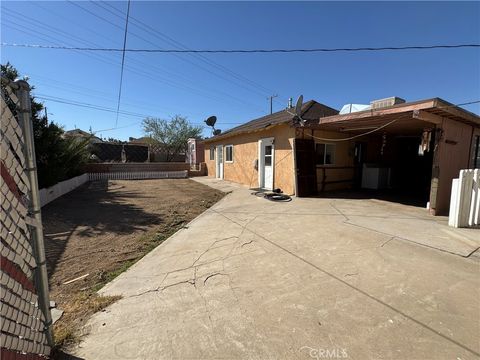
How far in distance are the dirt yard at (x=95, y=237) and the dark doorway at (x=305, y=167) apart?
10.5 feet

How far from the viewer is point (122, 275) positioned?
3516 millimetres

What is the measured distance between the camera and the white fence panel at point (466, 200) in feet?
16.6

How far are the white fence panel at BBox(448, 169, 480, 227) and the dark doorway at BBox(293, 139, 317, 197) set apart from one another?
174 inches

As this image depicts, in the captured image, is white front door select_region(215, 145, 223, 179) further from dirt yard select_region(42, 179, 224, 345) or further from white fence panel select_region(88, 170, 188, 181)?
dirt yard select_region(42, 179, 224, 345)

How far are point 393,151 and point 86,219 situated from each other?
13240 millimetres

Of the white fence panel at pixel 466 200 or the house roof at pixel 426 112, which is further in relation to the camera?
the house roof at pixel 426 112

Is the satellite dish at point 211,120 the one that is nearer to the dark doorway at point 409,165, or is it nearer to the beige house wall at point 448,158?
the dark doorway at point 409,165

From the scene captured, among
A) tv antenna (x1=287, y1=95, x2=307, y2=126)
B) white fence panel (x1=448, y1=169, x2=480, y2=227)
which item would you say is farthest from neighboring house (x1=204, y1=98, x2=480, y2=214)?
white fence panel (x1=448, y1=169, x2=480, y2=227)

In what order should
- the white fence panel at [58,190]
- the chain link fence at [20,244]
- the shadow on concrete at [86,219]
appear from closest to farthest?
the chain link fence at [20,244]
the shadow on concrete at [86,219]
the white fence panel at [58,190]

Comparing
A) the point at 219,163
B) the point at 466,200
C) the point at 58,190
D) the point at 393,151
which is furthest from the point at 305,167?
the point at 58,190

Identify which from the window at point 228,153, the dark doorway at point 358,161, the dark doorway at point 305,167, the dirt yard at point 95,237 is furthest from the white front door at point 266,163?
the dark doorway at point 358,161

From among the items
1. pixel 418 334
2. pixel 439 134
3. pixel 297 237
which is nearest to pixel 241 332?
pixel 418 334

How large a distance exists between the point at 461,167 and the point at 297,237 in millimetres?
6752

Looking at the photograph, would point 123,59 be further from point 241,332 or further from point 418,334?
point 418,334
